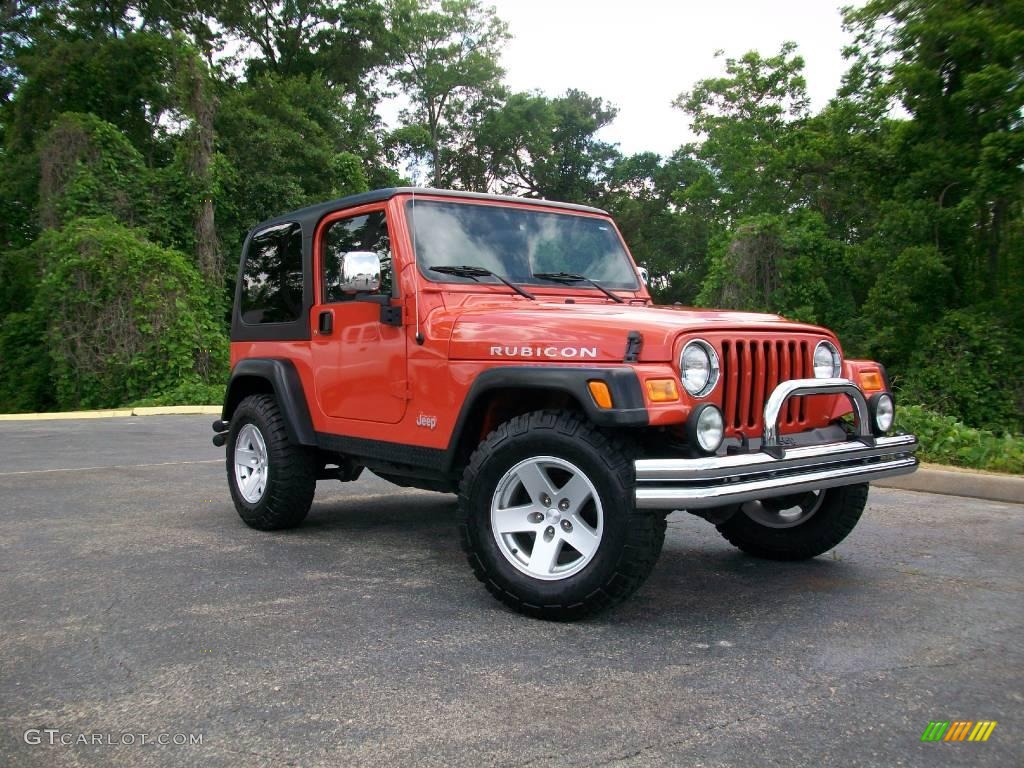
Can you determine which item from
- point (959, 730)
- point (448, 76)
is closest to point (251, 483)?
point (959, 730)

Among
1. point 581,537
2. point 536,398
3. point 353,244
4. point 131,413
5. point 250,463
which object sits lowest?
point 131,413

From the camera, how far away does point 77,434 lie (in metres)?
13.0

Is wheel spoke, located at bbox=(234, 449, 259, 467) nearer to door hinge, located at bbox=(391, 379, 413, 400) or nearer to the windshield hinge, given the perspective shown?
door hinge, located at bbox=(391, 379, 413, 400)

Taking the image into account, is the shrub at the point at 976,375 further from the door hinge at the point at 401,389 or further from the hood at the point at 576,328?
the door hinge at the point at 401,389

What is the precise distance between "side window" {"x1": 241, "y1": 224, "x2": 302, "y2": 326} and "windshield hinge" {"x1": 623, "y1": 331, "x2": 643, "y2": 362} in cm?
265

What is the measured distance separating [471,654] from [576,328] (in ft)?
4.78

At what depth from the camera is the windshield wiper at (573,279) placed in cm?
→ 529

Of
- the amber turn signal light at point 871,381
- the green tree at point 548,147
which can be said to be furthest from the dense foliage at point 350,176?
the amber turn signal light at point 871,381

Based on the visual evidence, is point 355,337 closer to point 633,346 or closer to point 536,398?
point 536,398

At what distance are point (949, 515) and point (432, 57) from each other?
4481 cm

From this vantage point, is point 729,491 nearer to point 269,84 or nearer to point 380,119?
point 269,84

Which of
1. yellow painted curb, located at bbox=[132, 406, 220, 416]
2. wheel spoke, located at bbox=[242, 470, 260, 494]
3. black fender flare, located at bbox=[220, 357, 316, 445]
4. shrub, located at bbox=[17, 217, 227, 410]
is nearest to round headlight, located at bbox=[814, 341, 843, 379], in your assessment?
black fender flare, located at bbox=[220, 357, 316, 445]

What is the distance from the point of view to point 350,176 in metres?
30.3

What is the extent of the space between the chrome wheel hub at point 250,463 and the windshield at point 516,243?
1885 millimetres
